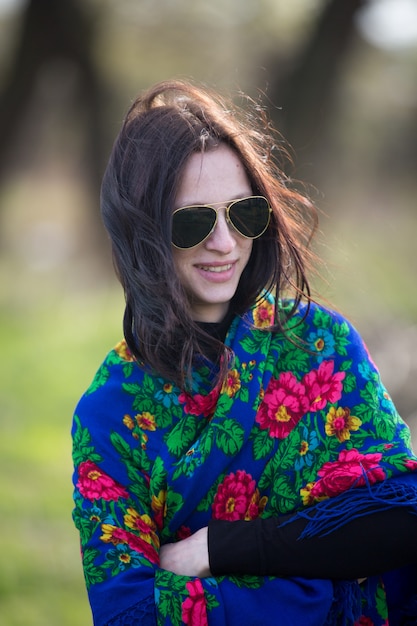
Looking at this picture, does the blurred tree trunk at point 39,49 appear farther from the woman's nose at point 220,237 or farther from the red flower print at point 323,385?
the red flower print at point 323,385

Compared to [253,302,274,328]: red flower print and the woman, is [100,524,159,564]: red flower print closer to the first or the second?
the woman

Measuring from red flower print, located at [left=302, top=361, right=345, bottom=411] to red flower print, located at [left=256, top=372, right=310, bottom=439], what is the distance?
0.06 feet

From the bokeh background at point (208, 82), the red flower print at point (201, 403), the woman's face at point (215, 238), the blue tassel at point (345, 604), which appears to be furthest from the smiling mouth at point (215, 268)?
the bokeh background at point (208, 82)

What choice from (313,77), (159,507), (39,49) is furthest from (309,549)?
(39,49)

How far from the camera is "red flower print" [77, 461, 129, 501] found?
6.02 feet

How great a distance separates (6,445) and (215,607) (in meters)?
3.76

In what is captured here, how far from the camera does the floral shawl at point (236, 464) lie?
173 cm

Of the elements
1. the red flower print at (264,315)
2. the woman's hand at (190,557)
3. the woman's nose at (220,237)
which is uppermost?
the woman's nose at (220,237)

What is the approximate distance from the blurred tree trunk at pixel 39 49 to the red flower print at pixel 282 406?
18.6 feet

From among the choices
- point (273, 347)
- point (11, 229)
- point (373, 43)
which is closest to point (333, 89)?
point (373, 43)

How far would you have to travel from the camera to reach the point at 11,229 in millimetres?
10234

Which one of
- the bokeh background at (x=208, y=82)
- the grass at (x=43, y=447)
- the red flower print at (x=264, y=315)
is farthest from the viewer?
the bokeh background at (x=208, y=82)

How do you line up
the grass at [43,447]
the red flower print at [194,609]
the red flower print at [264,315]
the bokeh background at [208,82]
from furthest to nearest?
the bokeh background at [208,82], the grass at [43,447], the red flower print at [264,315], the red flower print at [194,609]

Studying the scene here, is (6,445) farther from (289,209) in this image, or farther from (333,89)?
(333,89)
